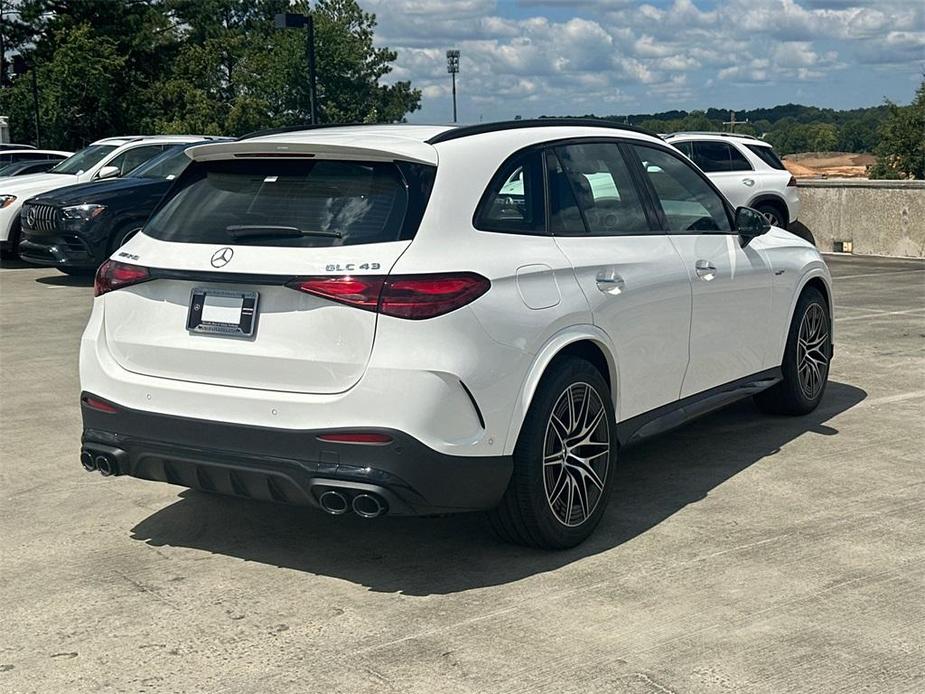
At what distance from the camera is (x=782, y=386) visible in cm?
714

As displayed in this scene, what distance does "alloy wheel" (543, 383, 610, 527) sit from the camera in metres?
4.81

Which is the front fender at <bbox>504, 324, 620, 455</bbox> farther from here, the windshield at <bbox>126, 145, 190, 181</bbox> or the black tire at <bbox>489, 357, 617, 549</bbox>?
the windshield at <bbox>126, 145, 190, 181</bbox>

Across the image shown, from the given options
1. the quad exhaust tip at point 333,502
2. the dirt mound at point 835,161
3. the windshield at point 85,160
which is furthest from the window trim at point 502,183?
the dirt mound at point 835,161

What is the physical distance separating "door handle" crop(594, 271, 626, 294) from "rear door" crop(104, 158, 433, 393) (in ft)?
3.18

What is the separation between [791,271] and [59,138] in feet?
174

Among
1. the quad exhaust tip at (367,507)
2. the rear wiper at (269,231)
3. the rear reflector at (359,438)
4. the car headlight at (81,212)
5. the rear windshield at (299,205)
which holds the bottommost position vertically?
the quad exhaust tip at (367,507)

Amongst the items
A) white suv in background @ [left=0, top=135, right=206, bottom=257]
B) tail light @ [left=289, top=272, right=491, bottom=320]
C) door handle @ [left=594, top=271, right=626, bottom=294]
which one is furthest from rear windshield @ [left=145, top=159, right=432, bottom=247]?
white suv in background @ [left=0, top=135, right=206, bottom=257]

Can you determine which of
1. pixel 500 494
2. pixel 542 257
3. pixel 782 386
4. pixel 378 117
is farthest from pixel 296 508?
pixel 378 117

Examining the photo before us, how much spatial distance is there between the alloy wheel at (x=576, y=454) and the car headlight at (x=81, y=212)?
10557mm

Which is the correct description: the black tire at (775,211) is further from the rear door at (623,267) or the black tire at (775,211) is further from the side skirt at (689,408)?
the rear door at (623,267)

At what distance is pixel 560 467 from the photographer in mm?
4863

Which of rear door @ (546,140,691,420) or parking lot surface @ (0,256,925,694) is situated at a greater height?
rear door @ (546,140,691,420)

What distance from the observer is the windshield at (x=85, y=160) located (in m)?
17.8

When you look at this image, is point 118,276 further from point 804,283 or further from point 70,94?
point 70,94
